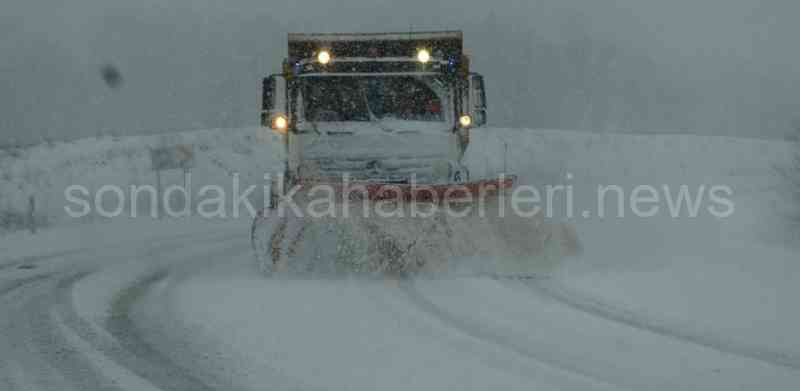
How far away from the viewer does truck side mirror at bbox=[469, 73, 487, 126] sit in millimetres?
10117

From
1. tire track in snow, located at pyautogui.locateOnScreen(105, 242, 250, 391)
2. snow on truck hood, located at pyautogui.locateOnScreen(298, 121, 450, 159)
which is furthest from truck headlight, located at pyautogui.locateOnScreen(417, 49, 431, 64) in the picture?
tire track in snow, located at pyautogui.locateOnScreen(105, 242, 250, 391)

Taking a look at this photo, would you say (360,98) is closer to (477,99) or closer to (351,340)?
(477,99)

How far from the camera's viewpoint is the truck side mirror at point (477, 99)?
10.1 metres

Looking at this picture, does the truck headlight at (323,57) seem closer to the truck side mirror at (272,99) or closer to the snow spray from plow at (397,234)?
the truck side mirror at (272,99)

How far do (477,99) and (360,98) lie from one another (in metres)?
1.46

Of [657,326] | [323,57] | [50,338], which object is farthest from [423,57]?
[50,338]

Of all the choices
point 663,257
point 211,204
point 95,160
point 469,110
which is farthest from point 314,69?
point 95,160

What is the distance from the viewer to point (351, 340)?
5.44m

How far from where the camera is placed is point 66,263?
10367 mm

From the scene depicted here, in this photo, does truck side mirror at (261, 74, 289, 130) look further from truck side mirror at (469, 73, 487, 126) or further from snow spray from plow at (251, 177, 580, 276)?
truck side mirror at (469, 73, 487, 126)

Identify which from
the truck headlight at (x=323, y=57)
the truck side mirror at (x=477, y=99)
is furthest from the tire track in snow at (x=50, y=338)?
the truck side mirror at (x=477, y=99)

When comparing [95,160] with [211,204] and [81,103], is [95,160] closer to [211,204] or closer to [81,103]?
[211,204]

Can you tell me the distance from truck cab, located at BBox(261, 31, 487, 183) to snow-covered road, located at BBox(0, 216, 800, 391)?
224cm

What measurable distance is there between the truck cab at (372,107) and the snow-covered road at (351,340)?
7.35ft
